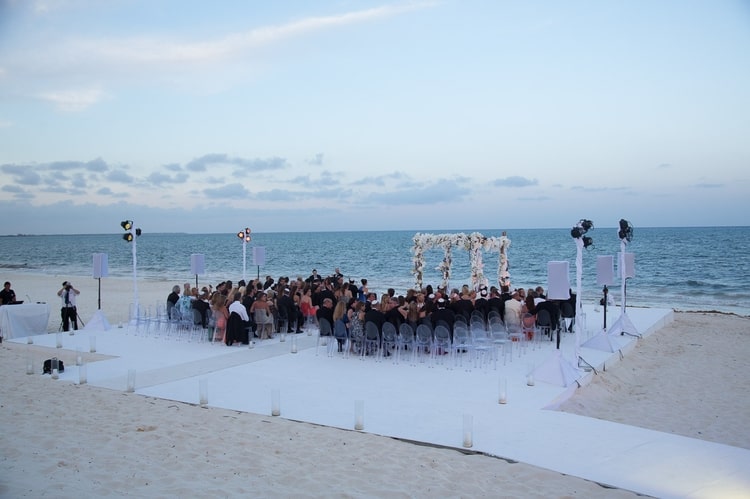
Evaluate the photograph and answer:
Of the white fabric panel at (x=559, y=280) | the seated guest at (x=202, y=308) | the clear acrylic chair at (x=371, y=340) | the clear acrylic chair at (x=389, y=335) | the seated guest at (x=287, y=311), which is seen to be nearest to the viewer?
the white fabric panel at (x=559, y=280)

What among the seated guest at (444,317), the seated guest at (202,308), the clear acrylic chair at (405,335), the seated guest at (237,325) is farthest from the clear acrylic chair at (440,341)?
the seated guest at (202,308)

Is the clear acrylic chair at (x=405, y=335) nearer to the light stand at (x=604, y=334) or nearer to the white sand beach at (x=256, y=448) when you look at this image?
the white sand beach at (x=256, y=448)

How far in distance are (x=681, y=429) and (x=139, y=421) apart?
8.07 m

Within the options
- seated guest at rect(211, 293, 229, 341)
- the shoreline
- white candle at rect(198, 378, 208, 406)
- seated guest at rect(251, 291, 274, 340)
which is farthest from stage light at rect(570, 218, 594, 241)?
the shoreline

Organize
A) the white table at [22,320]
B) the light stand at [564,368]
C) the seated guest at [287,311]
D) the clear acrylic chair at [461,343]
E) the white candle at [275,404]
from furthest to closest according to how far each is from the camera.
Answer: the white table at [22,320], the seated guest at [287,311], the clear acrylic chair at [461,343], the light stand at [564,368], the white candle at [275,404]

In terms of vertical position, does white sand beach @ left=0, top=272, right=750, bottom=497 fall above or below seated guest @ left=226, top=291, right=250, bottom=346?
below

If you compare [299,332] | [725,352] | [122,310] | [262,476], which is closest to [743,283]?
[725,352]

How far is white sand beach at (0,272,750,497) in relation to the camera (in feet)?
20.3

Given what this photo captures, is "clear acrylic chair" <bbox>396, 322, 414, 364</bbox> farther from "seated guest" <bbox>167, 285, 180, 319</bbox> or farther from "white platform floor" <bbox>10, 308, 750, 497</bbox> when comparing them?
"seated guest" <bbox>167, 285, 180, 319</bbox>

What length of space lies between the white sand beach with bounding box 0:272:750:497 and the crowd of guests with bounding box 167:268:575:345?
9.99 feet

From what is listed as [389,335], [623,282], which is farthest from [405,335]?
[623,282]

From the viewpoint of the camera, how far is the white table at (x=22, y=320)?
614 inches

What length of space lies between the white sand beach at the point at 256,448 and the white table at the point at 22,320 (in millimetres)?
4308

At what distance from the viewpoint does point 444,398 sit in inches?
365
